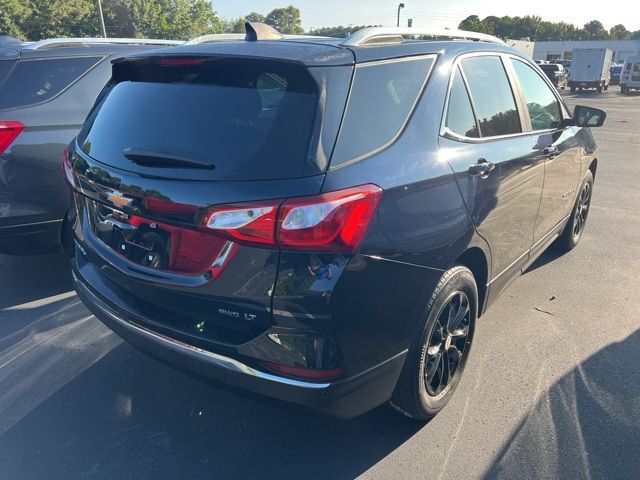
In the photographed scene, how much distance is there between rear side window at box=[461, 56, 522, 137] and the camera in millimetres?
2820

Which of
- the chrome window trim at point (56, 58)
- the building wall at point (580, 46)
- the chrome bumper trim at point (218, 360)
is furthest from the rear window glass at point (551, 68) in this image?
the chrome bumper trim at point (218, 360)

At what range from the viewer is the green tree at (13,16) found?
112ft

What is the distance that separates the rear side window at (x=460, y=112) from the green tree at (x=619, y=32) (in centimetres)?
12816

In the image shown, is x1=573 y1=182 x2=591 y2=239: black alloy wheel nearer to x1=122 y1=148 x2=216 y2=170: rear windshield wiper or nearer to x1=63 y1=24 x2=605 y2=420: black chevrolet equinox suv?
x1=63 y1=24 x2=605 y2=420: black chevrolet equinox suv

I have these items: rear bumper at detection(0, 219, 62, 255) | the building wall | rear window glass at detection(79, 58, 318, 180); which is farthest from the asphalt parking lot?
the building wall

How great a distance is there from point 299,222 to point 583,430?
1.90 metres

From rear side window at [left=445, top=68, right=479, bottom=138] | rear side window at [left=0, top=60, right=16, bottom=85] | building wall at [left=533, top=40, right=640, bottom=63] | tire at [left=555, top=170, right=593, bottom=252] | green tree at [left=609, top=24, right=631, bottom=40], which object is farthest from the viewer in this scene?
green tree at [left=609, top=24, right=631, bottom=40]

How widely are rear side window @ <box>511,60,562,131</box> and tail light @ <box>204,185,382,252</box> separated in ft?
7.14

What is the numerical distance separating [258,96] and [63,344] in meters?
2.25

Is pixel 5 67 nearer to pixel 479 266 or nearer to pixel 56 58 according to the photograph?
pixel 56 58

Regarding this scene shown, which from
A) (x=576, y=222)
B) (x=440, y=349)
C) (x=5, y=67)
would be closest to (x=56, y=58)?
(x=5, y=67)

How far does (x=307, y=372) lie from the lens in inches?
74.9

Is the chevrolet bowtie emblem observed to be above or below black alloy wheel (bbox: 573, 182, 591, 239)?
above

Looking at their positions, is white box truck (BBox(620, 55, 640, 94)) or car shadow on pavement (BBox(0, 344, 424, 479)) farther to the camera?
white box truck (BBox(620, 55, 640, 94))
